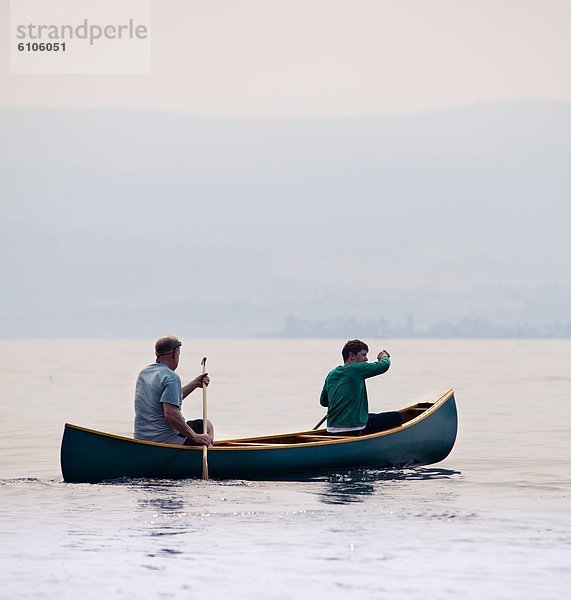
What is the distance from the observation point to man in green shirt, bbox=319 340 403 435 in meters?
14.6

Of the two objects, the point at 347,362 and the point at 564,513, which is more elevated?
the point at 347,362

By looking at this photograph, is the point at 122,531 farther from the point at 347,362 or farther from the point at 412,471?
the point at 412,471

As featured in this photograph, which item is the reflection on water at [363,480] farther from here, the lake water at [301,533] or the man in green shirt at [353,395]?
the man in green shirt at [353,395]

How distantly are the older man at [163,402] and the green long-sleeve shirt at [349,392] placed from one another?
1.91m

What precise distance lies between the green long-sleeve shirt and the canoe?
11.9 inches

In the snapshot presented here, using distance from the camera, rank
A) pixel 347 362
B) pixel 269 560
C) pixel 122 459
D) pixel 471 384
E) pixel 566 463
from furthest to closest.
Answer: pixel 471 384 < pixel 566 463 < pixel 347 362 < pixel 122 459 < pixel 269 560

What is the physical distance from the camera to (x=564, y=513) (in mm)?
12070

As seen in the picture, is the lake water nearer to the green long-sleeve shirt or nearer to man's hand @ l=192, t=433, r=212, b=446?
man's hand @ l=192, t=433, r=212, b=446

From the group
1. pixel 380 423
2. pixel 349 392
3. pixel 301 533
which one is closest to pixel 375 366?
pixel 349 392

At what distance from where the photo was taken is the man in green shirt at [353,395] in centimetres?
1463

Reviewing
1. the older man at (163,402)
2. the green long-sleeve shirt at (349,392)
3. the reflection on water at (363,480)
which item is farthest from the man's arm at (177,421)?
the green long-sleeve shirt at (349,392)

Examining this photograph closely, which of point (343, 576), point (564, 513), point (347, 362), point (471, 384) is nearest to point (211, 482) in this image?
point (347, 362)

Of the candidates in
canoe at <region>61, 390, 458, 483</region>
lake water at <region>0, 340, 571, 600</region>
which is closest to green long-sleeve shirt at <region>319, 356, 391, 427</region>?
canoe at <region>61, 390, 458, 483</region>

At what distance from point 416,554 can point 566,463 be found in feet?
29.6
